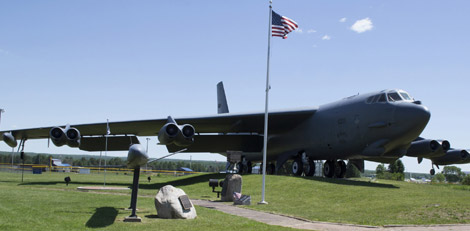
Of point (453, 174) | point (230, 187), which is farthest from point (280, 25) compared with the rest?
point (453, 174)

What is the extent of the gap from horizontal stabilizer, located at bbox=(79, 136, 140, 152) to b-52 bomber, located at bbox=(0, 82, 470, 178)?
7 cm

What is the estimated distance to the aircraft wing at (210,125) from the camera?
2461cm

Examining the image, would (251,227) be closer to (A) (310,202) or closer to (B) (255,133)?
(A) (310,202)

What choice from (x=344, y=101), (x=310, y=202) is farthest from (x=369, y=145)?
(x=310, y=202)

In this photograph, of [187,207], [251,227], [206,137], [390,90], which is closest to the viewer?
[251,227]

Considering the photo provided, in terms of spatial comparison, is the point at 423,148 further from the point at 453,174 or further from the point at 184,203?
the point at 453,174

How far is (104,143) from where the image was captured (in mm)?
28953

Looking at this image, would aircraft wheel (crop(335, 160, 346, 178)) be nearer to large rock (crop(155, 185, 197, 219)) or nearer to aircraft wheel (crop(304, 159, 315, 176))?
Result: aircraft wheel (crop(304, 159, 315, 176))

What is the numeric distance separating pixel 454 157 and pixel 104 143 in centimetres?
2463

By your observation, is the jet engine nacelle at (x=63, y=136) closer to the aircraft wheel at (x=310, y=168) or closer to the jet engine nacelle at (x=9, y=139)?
the jet engine nacelle at (x=9, y=139)

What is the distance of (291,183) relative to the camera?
20.8m

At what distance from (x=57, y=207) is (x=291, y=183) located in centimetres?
1227

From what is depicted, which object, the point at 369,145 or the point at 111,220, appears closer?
the point at 111,220

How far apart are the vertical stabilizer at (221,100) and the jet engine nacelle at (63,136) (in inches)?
646
